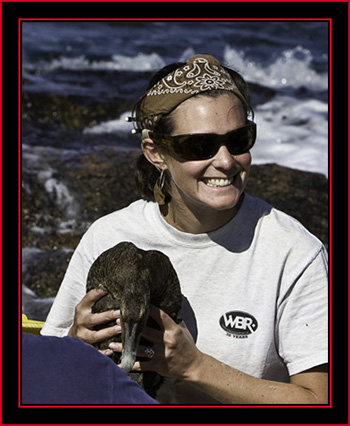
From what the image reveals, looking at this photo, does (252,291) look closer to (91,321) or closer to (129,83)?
(91,321)

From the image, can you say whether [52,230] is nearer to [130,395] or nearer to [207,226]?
[207,226]

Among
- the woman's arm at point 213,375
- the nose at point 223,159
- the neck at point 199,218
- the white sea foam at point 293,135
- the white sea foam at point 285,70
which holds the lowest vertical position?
the woman's arm at point 213,375

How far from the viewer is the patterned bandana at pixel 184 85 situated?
3.69 m

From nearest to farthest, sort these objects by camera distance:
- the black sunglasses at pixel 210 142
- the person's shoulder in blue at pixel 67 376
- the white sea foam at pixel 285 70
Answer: the person's shoulder in blue at pixel 67 376 → the black sunglasses at pixel 210 142 → the white sea foam at pixel 285 70

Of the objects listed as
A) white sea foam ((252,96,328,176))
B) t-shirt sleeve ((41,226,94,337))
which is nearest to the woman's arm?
t-shirt sleeve ((41,226,94,337))

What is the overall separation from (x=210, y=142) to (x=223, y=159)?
0.36 ft

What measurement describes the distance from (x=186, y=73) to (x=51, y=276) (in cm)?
409

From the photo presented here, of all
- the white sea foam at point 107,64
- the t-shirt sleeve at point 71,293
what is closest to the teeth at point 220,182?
the t-shirt sleeve at point 71,293

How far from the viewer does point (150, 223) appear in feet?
13.0

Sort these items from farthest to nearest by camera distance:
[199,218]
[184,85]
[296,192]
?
1. [296,192]
2. [199,218]
3. [184,85]

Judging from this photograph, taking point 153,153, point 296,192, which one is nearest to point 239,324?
point 153,153

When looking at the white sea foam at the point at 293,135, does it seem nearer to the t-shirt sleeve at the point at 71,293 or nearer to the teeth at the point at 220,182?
the t-shirt sleeve at the point at 71,293

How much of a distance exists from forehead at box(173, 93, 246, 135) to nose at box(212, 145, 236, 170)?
0.10 metres

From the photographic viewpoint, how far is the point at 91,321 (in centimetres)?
364
